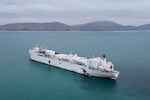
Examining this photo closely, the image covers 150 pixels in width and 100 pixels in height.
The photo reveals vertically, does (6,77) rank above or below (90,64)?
below

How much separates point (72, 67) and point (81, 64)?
2866mm

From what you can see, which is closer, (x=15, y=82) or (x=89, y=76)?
(x=15, y=82)

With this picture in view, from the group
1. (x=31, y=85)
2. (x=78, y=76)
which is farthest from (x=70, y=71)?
(x=31, y=85)

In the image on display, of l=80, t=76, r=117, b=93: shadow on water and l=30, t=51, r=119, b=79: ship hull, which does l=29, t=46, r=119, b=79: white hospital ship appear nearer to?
l=30, t=51, r=119, b=79: ship hull

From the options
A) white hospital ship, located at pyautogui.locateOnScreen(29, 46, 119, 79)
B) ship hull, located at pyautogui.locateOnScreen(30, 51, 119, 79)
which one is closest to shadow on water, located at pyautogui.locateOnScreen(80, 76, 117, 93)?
ship hull, located at pyautogui.locateOnScreen(30, 51, 119, 79)

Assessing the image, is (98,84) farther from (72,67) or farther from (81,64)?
(72,67)

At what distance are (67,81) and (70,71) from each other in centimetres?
848

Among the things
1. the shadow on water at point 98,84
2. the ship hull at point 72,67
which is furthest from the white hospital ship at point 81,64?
the shadow on water at point 98,84

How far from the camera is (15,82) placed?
41906 millimetres

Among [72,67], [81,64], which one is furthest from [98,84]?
[72,67]

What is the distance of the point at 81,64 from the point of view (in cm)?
5050

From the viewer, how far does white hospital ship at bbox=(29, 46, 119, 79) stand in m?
44.7

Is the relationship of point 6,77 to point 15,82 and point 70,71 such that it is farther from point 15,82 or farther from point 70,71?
point 70,71

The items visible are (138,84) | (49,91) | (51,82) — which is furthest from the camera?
(51,82)
